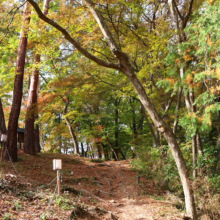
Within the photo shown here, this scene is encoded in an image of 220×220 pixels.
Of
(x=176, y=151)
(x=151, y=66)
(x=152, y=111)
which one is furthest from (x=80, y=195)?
(x=151, y=66)

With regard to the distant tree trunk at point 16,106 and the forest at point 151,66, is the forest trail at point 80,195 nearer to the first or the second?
the distant tree trunk at point 16,106

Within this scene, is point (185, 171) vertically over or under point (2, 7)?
under

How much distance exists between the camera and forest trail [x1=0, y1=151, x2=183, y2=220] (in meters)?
4.29

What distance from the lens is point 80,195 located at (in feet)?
20.5

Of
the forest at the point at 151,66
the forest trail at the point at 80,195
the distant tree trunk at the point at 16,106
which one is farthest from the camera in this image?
the distant tree trunk at the point at 16,106

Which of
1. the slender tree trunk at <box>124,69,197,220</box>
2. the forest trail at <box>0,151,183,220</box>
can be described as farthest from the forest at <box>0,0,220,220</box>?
the forest trail at <box>0,151,183,220</box>

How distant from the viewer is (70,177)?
27.0 feet

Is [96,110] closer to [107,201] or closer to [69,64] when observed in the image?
[69,64]

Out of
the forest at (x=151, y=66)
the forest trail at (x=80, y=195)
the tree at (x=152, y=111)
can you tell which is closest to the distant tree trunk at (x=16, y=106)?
the forest at (x=151, y=66)

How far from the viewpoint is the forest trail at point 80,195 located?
429cm

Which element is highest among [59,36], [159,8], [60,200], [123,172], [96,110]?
[159,8]

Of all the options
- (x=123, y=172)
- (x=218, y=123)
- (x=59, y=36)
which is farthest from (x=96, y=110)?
(x=218, y=123)

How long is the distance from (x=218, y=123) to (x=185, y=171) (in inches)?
133

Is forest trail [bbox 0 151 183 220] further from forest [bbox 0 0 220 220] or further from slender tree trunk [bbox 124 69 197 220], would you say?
forest [bbox 0 0 220 220]
